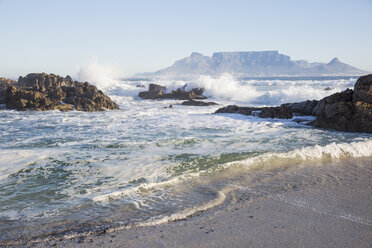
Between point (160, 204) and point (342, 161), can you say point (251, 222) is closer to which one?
point (160, 204)

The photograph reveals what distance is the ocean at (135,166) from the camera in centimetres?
334

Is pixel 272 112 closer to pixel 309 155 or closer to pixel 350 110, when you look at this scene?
pixel 350 110

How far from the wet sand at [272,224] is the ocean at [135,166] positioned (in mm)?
177

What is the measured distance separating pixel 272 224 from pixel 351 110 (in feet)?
24.1

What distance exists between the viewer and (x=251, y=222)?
318 centimetres

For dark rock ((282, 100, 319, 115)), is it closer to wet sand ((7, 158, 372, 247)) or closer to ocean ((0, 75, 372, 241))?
ocean ((0, 75, 372, 241))

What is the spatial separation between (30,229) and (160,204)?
135cm

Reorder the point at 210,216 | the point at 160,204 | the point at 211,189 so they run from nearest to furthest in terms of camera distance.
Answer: the point at 210,216
the point at 160,204
the point at 211,189

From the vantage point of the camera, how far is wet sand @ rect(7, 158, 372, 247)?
109 inches

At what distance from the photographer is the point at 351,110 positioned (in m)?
9.17

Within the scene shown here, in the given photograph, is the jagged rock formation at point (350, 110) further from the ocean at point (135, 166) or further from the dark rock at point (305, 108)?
the dark rock at point (305, 108)

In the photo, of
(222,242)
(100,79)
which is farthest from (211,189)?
(100,79)

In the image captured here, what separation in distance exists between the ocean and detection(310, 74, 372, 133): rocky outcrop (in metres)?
0.54

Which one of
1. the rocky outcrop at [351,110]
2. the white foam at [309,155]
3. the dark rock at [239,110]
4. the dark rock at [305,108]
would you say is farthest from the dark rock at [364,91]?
the dark rock at [239,110]
